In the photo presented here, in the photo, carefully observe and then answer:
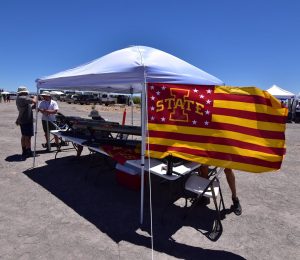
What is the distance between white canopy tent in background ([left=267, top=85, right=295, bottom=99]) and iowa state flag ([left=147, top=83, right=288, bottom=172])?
21049 millimetres

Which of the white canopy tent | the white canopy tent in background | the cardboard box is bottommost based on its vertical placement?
the cardboard box

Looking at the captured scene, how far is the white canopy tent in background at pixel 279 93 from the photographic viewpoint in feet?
76.1

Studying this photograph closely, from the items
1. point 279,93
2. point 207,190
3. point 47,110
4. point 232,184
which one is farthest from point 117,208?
point 279,93

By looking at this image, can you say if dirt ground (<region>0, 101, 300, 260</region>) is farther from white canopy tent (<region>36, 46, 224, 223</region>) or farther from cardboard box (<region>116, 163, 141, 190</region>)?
white canopy tent (<region>36, 46, 224, 223</region>)

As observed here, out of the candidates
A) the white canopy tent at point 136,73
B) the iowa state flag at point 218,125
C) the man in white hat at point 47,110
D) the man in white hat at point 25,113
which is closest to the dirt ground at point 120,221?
the white canopy tent at point 136,73

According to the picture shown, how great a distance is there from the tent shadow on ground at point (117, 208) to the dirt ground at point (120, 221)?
0.04ft

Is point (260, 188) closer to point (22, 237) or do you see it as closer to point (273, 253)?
point (273, 253)

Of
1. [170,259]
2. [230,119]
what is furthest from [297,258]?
[230,119]

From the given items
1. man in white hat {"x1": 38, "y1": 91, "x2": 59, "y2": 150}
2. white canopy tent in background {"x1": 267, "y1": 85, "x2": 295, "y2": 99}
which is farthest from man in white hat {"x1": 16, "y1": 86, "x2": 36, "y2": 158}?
white canopy tent in background {"x1": 267, "y1": 85, "x2": 295, "y2": 99}

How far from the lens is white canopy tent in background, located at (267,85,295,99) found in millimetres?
23195

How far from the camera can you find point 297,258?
3.59 meters

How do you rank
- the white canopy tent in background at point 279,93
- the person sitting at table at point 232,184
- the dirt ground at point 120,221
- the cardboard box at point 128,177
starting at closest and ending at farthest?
1. the dirt ground at point 120,221
2. the person sitting at table at point 232,184
3. the cardboard box at point 128,177
4. the white canopy tent in background at point 279,93

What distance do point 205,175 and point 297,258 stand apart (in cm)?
195

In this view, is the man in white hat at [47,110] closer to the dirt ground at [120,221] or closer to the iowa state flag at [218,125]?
Result: the dirt ground at [120,221]
